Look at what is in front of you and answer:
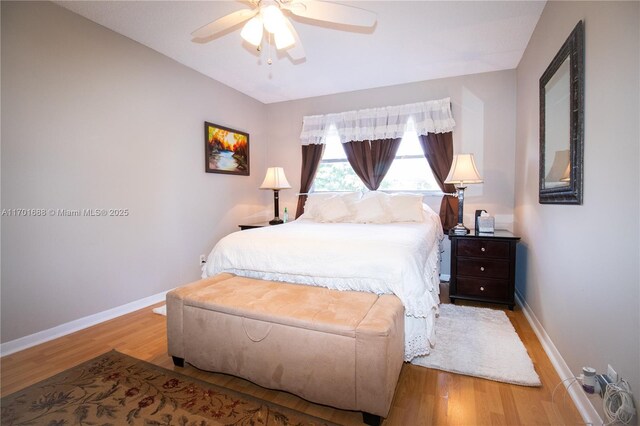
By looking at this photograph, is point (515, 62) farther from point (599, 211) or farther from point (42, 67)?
point (42, 67)

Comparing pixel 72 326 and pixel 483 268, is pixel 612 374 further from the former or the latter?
pixel 72 326

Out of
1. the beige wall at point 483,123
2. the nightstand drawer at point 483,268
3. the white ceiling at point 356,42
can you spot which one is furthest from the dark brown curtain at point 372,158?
the nightstand drawer at point 483,268

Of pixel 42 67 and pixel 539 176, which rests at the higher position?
pixel 42 67

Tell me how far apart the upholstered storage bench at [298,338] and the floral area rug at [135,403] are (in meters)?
0.11

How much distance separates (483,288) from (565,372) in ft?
3.91

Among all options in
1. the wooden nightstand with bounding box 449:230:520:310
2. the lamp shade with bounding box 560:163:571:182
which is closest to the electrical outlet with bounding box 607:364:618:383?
the lamp shade with bounding box 560:163:571:182

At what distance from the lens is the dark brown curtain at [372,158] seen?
3896mm

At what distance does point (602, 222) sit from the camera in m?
1.33

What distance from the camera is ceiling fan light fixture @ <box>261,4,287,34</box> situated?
178 centimetres

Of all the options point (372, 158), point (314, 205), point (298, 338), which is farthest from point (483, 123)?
point (298, 338)

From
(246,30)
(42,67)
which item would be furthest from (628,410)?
(42,67)

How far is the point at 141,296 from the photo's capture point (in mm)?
2965

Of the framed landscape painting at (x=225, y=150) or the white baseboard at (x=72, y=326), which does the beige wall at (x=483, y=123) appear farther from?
the white baseboard at (x=72, y=326)

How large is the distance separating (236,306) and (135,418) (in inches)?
26.6
